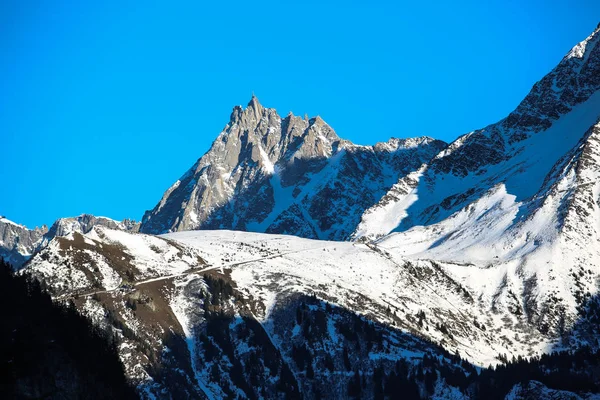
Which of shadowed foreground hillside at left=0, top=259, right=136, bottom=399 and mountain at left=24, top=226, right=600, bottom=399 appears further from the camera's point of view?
mountain at left=24, top=226, right=600, bottom=399

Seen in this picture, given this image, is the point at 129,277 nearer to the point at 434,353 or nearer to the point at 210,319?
the point at 210,319

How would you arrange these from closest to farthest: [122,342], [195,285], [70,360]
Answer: [70,360], [122,342], [195,285]

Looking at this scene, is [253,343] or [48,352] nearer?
[48,352]

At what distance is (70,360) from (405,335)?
100 m

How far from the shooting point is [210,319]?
18188 cm

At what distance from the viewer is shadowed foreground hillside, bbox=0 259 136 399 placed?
8894 centimetres

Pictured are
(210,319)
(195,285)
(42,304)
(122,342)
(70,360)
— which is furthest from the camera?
(195,285)

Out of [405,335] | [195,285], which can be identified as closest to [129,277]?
[195,285]

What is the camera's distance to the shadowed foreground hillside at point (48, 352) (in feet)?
292

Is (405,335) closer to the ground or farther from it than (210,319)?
closer to the ground

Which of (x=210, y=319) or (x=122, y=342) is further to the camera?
(x=210, y=319)

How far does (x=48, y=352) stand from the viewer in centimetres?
9769

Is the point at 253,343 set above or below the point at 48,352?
above

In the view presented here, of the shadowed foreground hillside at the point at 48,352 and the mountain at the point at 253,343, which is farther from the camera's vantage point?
the mountain at the point at 253,343
